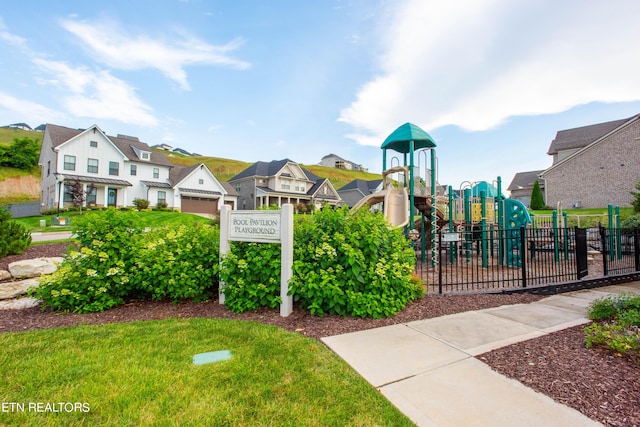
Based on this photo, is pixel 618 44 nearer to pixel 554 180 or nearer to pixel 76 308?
pixel 76 308

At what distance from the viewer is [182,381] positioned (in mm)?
2480

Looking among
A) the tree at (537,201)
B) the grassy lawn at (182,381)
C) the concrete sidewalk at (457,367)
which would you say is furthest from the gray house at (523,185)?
the grassy lawn at (182,381)

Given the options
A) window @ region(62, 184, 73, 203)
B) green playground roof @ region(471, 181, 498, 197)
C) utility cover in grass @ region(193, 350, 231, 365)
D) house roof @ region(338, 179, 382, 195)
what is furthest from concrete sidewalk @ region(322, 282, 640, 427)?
house roof @ region(338, 179, 382, 195)

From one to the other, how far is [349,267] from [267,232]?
1.44 meters

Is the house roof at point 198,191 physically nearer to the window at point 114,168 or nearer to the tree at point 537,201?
Result: the window at point 114,168

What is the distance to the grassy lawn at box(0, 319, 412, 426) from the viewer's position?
2.04 metres

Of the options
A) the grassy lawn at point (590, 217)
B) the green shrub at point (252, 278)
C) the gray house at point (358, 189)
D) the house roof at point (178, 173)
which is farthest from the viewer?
the gray house at point (358, 189)

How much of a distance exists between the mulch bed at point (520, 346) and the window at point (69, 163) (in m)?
27.8

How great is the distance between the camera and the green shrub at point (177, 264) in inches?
187

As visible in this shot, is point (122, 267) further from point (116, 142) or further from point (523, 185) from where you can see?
point (523, 185)

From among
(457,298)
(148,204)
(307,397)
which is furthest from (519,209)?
(148,204)

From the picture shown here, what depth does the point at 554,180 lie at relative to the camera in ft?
92.4

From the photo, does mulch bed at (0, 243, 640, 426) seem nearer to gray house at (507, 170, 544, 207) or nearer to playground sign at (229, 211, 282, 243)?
playground sign at (229, 211, 282, 243)

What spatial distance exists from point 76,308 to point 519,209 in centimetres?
1218
